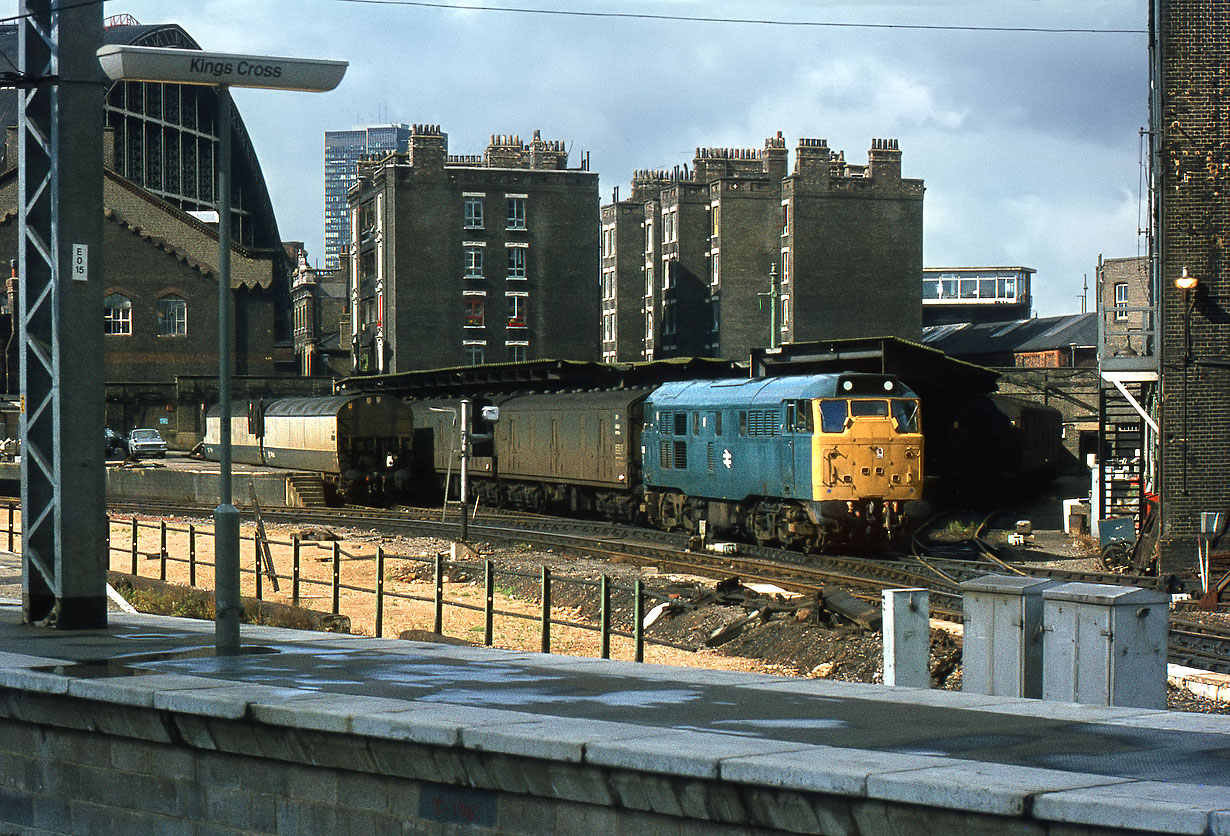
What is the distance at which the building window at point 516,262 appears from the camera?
72.4 m

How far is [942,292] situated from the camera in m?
105

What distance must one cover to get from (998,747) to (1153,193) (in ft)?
94.4

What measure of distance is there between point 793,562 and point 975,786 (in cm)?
2179

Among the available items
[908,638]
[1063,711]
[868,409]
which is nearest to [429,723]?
[1063,711]

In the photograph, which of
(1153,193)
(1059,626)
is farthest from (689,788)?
(1153,193)

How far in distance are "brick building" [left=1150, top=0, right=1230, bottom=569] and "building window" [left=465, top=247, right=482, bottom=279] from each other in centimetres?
4866

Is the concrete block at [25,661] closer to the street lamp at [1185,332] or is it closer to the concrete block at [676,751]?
the concrete block at [676,751]

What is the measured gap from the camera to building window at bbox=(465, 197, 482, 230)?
7162 cm

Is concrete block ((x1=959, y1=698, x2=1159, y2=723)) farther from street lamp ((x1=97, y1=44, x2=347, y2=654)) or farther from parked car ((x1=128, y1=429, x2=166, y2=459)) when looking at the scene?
parked car ((x1=128, y1=429, x2=166, y2=459))

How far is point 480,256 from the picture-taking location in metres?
71.8

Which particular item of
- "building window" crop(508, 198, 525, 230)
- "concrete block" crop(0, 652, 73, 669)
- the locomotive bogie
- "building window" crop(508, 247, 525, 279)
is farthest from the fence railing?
"building window" crop(508, 198, 525, 230)

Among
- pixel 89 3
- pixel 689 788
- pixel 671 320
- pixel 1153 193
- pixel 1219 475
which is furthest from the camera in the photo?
pixel 671 320

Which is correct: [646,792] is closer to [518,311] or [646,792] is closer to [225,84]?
[225,84]

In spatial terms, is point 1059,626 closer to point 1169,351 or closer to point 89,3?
point 89,3
